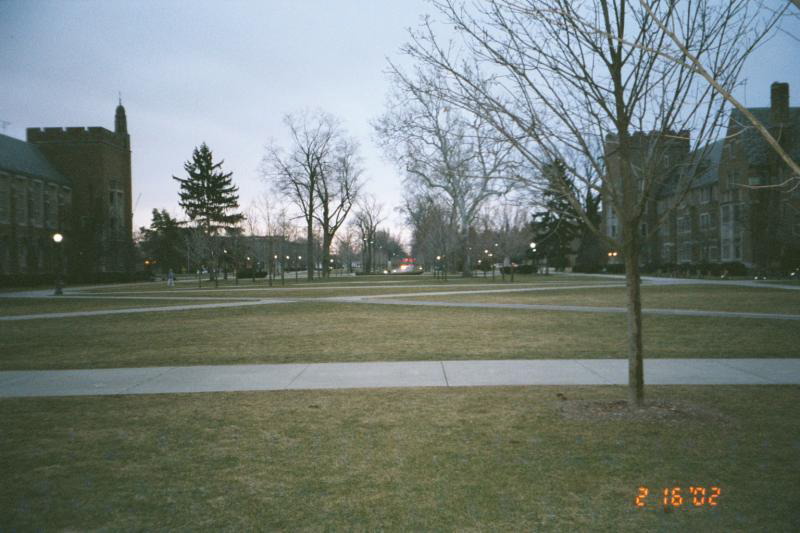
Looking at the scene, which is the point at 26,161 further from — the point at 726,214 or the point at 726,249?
the point at 726,249

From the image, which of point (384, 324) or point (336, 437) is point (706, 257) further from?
point (336, 437)

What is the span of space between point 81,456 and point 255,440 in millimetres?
1456

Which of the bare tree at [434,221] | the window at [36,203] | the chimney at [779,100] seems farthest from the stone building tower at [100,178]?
the chimney at [779,100]

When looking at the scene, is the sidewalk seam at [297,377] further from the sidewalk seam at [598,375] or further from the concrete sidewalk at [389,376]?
the sidewalk seam at [598,375]

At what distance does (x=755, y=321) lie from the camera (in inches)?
572

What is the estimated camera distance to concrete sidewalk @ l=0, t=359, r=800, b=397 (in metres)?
7.77

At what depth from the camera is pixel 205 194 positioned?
7288 cm

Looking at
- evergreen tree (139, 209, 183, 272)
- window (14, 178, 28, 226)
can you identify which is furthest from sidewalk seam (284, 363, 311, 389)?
evergreen tree (139, 209, 183, 272)

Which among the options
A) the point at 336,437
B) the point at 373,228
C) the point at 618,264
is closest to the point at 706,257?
the point at 618,264

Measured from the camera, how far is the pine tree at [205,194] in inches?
2867

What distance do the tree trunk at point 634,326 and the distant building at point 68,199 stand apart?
62072 millimetres
